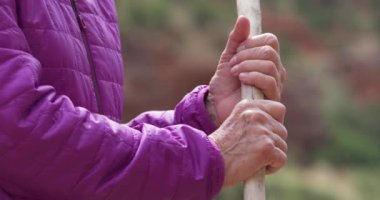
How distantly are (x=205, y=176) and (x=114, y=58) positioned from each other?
0.45m

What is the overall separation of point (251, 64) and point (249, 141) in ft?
0.71

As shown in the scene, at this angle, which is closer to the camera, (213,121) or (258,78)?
(258,78)

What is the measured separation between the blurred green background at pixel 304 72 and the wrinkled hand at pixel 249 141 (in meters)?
8.55

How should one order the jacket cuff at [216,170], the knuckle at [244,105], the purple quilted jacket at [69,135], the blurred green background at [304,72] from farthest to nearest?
1. the blurred green background at [304,72]
2. the knuckle at [244,105]
3. the jacket cuff at [216,170]
4. the purple quilted jacket at [69,135]

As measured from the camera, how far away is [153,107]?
41.8 feet

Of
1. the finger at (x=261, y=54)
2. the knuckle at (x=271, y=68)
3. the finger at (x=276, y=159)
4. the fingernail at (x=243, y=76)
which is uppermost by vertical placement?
the finger at (x=261, y=54)

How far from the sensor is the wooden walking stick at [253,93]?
7.47 feet

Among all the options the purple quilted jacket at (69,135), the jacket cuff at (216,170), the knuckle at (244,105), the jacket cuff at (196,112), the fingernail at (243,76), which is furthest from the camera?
the jacket cuff at (196,112)

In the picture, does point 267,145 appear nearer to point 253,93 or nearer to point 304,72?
point 253,93

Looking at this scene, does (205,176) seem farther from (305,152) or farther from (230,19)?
(230,19)

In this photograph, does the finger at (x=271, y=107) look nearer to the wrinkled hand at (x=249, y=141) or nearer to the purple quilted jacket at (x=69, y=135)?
the wrinkled hand at (x=249, y=141)

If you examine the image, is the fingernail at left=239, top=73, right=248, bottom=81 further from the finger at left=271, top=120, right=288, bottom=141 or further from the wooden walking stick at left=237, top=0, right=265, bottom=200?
the finger at left=271, top=120, right=288, bottom=141

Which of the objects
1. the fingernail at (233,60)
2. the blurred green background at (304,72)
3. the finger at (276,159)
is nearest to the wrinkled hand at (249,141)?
the finger at (276,159)

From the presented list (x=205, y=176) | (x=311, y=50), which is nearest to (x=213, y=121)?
(x=205, y=176)
